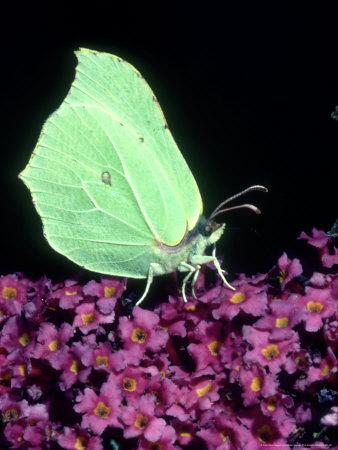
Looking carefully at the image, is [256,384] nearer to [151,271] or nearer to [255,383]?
[255,383]

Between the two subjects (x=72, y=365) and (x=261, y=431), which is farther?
(x=72, y=365)

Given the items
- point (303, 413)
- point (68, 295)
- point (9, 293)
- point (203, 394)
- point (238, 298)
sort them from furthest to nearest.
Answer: point (9, 293), point (68, 295), point (238, 298), point (203, 394), point (303, 413)

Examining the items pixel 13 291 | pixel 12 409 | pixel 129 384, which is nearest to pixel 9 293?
pixel 13 291

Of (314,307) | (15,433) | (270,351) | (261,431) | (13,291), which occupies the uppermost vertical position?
(314,307)

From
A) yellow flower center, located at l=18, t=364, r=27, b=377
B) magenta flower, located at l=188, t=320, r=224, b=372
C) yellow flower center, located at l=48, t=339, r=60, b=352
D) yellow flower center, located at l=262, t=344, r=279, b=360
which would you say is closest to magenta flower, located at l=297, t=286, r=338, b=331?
yellow flower center, located at l=262, t=344, r=279, b=360

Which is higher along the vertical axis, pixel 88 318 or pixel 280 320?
pixel 280 320

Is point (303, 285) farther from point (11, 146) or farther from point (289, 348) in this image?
point (11, 146)
